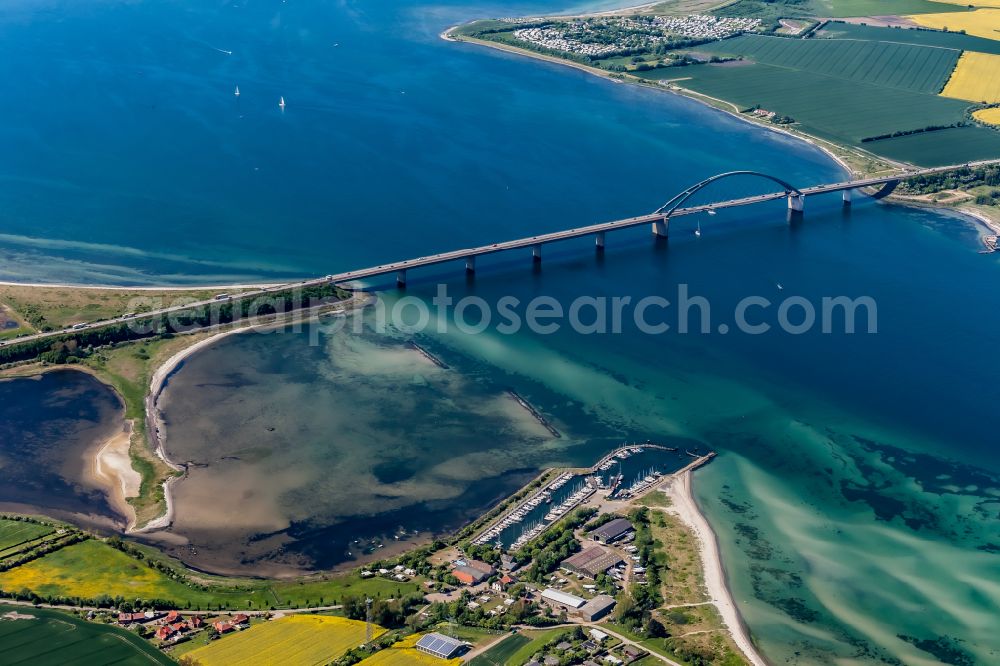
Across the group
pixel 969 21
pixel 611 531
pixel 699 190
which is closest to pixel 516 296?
pixel 699 190

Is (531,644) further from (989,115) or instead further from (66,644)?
(989,115)

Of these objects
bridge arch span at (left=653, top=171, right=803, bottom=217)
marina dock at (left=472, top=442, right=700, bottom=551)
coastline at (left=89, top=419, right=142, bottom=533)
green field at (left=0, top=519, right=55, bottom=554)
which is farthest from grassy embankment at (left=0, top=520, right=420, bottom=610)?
bridge arch span at (left=653, top=171, right=803, bottom=217)

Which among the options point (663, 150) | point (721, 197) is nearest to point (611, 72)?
point (663, 150)

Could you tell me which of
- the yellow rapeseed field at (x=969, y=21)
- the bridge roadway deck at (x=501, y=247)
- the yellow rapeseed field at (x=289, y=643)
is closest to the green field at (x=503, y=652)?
the yellow rapeseed field at (x=289, y=643)

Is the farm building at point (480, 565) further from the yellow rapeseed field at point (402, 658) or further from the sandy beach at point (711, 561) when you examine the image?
the sandy beach at point (711, 561)

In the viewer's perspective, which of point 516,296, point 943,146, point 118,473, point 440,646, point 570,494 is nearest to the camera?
point 440,646
